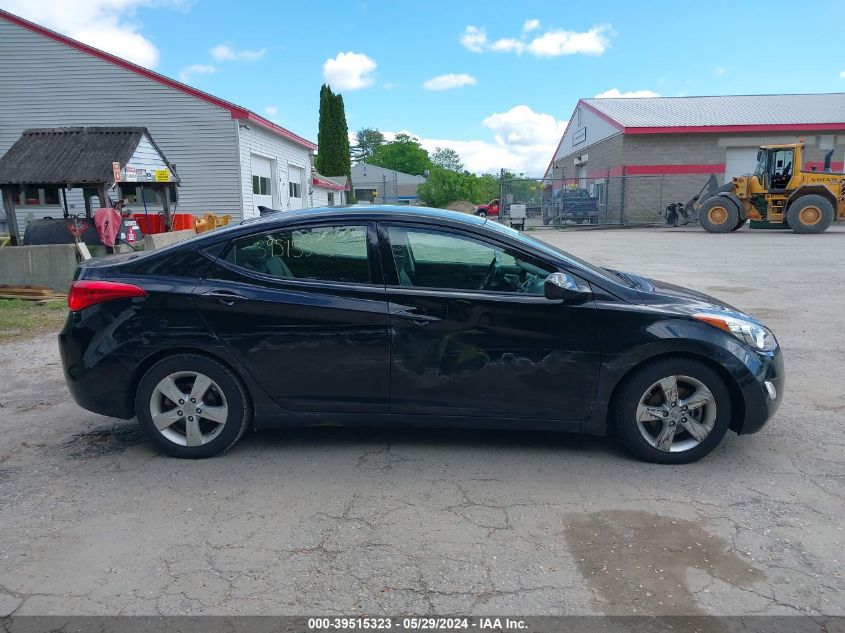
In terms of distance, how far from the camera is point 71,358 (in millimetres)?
4012

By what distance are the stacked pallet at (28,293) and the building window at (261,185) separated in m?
13.1

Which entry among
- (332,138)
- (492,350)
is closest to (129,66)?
(492,350)

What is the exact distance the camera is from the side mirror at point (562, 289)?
12.2 ft

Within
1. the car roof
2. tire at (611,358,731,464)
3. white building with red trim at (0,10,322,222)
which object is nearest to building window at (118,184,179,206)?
white building with red trim at (0,10,322,222)

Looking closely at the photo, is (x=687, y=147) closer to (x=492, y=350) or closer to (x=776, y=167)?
(x=776, y=167)

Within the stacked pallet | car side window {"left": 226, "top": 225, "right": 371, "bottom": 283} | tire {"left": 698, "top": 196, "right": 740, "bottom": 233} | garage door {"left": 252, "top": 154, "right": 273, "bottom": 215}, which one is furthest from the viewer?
tire {"left": 698, "top": 196, "right": 740, "bottom": 233}

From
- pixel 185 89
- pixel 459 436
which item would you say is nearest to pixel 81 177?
pixel 185 89

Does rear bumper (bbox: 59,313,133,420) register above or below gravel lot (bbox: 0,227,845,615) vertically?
above

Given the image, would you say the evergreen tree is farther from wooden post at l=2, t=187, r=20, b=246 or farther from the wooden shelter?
wooden post at l=2, t=187, r=20, b=246

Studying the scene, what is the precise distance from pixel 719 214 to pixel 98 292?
2499 centimetres

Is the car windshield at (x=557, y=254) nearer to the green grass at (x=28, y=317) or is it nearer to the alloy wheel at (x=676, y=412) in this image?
the alloy wheel at (x=676, y=412)

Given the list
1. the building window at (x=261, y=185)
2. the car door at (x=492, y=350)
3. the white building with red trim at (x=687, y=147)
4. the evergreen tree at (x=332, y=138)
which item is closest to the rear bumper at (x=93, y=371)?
the car door at (x=492, y=350)

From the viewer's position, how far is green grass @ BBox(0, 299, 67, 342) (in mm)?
8008

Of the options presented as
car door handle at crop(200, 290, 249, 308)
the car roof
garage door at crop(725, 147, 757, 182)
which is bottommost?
car door handle at crop(200, 290, 249, 308)
